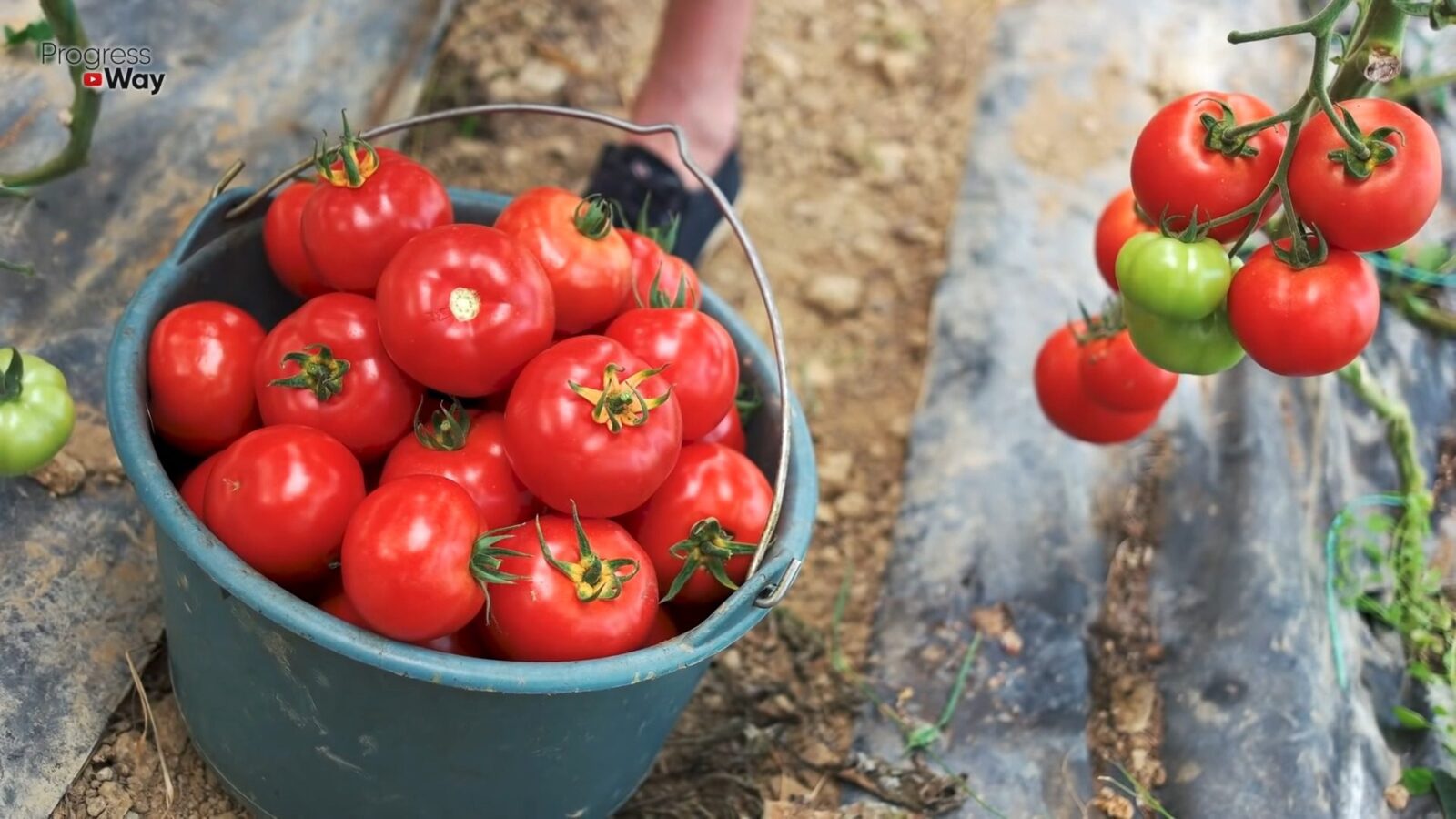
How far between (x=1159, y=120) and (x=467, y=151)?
153 cm

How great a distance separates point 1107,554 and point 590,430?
111cm

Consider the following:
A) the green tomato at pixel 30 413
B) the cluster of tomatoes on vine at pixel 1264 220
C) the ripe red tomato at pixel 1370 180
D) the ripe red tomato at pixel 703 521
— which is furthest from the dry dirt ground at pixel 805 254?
the ripe red tomato at pixel 1370 180

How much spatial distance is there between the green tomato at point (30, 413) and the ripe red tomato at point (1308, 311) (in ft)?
4.25

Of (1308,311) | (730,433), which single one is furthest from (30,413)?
(1308,311)

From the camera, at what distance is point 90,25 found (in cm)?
201

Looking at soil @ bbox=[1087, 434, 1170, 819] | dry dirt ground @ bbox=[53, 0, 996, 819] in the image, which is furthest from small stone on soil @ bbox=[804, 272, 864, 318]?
soil @ bbox=[1087, 434, 1170, 819]

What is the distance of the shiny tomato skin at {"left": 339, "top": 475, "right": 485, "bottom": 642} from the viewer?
1.19 meters

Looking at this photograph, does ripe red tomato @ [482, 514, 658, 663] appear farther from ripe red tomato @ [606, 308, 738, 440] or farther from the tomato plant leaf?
the tomato plant leaf

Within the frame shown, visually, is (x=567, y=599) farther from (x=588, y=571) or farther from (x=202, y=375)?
(x=202, y=375)

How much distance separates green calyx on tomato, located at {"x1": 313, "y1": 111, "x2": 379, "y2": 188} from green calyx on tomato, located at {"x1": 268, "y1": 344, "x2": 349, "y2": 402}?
7.5 inches

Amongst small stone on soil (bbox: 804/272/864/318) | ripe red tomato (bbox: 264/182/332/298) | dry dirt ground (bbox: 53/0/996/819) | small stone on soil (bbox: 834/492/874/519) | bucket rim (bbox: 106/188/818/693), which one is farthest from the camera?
small stone on soil (bbox: 804/272/864/318)

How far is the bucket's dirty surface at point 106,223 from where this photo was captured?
59.6 inches

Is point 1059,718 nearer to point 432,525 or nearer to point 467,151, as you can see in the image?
point 432,525

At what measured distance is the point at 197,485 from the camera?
136 centimetres
